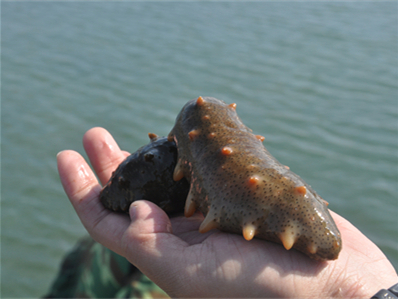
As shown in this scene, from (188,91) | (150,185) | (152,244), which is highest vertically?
(188,91)

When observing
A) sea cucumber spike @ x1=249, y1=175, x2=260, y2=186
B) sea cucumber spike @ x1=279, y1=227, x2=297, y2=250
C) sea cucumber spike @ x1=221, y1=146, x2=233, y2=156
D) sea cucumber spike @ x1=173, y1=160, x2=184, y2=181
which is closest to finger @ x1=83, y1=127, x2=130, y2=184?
sea cucumber spike @ x1=173, y1=160, x2=184, y2=181

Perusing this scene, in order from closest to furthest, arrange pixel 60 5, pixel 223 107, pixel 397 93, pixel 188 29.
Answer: pixel 223 107 → pixel 397 93 → pixel 188 29 → pixel 60 5

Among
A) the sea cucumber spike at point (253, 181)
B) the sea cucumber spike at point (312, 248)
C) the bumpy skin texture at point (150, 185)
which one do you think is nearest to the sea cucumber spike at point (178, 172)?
the bumpy skin texture at point (150, 185)

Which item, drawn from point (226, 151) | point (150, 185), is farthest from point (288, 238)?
point (150, 185)

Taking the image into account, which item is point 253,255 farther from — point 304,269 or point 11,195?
point 11,195

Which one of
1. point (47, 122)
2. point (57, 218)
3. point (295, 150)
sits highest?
point (295, 150)

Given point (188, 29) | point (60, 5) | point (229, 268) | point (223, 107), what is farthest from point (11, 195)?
point (60, 5)

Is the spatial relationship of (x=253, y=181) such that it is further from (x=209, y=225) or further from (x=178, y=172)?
(x=178, y=172)
